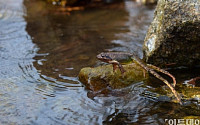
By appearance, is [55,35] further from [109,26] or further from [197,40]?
[197,40]

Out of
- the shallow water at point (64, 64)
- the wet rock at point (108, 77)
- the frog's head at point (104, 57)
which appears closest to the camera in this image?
the shallow water at point (64, 64)

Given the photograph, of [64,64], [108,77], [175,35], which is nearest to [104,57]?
[108,77]

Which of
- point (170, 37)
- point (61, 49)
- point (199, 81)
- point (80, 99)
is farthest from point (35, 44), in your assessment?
point (199, 81)

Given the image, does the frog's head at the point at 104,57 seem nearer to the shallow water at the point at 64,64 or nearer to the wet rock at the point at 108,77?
the wet rock at the point at 108,77

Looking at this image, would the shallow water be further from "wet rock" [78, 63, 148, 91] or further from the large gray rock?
the large gray rock

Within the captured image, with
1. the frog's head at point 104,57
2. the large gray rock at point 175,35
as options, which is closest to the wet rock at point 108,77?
the frog's head at point 104,57

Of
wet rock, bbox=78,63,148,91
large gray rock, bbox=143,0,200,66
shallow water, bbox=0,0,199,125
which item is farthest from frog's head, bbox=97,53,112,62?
large gray rock, bbox=143,0,200,66
